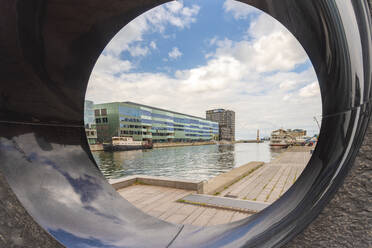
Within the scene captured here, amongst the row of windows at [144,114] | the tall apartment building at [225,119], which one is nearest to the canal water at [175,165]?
the row of windows at [144,114]

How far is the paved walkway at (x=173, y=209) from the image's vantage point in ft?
10.8

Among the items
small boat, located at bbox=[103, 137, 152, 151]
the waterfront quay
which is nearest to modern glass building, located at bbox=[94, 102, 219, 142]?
small boat, located at bbox=[103, 137, 152, 151]

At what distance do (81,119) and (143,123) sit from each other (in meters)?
57.0

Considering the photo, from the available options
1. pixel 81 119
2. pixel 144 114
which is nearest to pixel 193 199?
pixel 81 119

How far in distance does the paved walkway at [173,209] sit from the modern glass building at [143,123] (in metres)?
47.5

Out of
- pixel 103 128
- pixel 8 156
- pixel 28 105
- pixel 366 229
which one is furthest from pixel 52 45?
pixel 103 128

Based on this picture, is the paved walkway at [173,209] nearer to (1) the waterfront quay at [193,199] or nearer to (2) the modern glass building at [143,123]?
(1) the waterfront quay at [193,199]

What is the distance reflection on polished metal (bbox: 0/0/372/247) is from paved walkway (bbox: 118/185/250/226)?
4.89ft

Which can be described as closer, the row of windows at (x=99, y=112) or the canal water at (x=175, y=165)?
the canal water at (x=175, y=165)

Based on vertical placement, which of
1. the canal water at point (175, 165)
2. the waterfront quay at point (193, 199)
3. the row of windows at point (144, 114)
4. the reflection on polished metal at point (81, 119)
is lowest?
the canal water at point (175, 165)

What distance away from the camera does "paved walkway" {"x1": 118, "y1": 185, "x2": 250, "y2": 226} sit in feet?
10.8

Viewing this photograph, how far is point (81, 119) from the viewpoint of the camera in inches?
97.4

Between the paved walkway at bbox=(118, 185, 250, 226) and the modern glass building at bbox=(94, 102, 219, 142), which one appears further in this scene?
the modern glass building at bbox=(94, 102, 219, 142)

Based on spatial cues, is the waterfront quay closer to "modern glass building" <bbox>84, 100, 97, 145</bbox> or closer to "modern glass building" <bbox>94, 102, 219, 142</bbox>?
"modern glass building" <bbox>94, 102, 219, 142</bbox>
